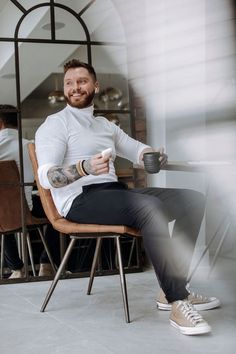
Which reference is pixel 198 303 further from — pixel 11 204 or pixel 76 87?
pixel 11 204

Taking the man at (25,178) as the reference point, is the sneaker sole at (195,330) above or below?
below

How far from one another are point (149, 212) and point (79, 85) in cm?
22

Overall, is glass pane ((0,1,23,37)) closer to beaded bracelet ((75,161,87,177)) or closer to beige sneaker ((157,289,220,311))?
beaded bracelet ((75,161,87,177))

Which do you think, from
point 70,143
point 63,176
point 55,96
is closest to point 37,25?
point 70,143

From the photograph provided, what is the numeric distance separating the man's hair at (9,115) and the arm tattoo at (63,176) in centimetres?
53

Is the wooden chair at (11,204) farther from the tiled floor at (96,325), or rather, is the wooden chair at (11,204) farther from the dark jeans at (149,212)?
the dark jeans at (149,212)

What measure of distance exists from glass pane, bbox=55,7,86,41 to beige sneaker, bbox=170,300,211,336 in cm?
75

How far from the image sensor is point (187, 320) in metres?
0.75

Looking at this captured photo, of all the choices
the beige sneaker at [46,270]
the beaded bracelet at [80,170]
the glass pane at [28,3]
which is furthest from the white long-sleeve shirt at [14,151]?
the beaded bracelet at [80,170]

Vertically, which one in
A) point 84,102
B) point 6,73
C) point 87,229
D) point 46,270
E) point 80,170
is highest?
point 6,73

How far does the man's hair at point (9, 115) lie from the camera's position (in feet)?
4.07

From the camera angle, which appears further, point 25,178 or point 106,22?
point 25,178

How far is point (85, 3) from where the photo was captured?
0.70 feet

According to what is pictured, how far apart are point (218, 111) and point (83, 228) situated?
2.35ft
